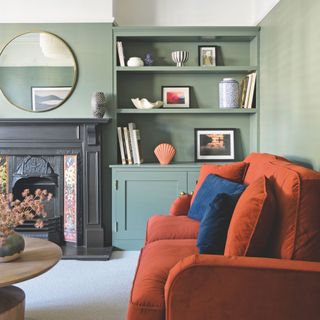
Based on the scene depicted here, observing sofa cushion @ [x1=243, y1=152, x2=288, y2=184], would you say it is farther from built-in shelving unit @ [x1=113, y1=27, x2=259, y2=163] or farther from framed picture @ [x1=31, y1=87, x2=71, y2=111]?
framed picture @ [x1=31, y1=87, x2=71, y2=111]

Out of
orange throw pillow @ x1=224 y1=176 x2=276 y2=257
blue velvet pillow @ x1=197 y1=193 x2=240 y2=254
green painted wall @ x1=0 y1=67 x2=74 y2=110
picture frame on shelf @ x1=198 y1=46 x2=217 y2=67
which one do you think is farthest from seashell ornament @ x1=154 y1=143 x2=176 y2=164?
orange throw pillow @ x1=224 y1=176 x2=276 y2=257

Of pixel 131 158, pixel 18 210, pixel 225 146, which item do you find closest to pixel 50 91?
pixel 131 158

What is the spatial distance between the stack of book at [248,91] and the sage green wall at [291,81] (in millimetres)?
120

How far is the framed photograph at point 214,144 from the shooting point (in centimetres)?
434

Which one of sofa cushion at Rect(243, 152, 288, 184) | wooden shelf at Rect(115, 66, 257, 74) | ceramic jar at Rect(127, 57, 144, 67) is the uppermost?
ceramic jar at Rect(127, 57, 144, 67)

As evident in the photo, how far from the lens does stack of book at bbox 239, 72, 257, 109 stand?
4.07 m

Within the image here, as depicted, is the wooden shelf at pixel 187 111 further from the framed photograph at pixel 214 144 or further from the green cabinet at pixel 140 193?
the green cabinet at pixel 140 193

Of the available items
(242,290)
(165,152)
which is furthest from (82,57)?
(242,290)

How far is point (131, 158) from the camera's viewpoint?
412cm

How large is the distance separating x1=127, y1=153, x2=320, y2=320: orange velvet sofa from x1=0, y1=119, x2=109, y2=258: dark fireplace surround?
7.44ft

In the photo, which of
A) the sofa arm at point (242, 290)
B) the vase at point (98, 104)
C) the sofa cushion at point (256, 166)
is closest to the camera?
the sofa arm at point (242, 290)

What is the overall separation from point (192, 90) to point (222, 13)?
0.82m

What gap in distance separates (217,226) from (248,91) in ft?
7.73

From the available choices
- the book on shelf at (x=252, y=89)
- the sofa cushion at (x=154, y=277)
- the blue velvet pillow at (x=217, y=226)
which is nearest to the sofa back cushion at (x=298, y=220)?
the blue velvet pillow at (x=217, y=226)
